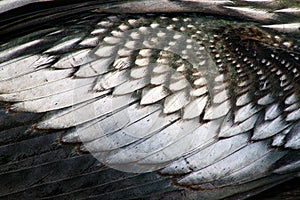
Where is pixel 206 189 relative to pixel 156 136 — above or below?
below

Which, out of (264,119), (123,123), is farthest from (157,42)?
(264,119)

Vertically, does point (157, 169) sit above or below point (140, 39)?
below

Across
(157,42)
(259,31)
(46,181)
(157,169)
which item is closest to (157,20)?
(157,42)

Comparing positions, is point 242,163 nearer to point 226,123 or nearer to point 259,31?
point 226,123

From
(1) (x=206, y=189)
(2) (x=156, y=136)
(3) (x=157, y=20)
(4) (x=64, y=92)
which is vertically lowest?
(1) (x=206, y=189)

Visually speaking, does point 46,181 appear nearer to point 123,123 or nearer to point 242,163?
point 123,123

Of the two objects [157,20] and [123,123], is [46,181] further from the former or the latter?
[157,20]
